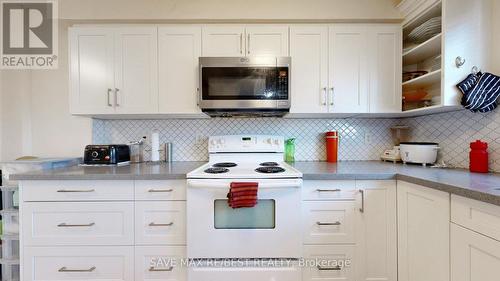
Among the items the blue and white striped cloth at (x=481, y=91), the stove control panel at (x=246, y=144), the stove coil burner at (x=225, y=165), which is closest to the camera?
the blue and white striped cloth at (x=481, y=91)

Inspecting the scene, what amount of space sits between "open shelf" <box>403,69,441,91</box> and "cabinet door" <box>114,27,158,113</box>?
2076mm

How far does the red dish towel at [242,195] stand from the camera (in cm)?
146

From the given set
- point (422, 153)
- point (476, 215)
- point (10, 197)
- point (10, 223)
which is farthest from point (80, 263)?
point (422, 153)

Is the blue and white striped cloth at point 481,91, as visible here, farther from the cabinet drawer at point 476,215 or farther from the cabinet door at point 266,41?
the cabinet door at point 266,41

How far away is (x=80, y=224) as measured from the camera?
1.59 m

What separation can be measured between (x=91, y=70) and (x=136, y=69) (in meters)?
0.37

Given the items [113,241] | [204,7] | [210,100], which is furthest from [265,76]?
[113,241]

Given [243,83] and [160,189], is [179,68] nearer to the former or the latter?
[243,83]

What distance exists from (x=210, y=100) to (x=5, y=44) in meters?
2.02

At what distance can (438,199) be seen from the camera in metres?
1.23

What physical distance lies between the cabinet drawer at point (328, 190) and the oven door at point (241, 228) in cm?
11

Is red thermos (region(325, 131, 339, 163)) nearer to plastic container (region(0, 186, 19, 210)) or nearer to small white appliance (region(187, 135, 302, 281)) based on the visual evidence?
small white appliance (region(187, 135, 302, 281))

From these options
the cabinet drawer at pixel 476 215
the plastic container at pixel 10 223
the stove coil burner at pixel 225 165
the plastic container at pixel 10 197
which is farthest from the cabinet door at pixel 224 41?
Result: the plastic container at pixel 10 223

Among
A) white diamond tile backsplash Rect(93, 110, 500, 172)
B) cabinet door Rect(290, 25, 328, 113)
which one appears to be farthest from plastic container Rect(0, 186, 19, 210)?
cabinet door Rect(290, 25, 328, 113)
